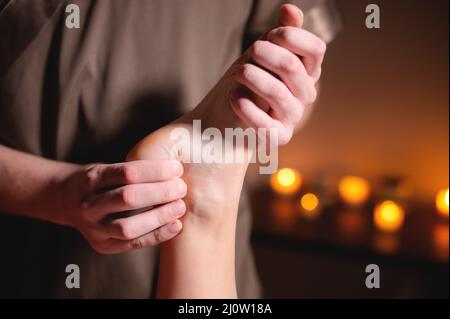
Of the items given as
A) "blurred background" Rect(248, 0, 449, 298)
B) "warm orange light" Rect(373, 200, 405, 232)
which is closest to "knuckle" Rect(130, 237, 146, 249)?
"blurred background" Rect(248, 0, 449, 298)

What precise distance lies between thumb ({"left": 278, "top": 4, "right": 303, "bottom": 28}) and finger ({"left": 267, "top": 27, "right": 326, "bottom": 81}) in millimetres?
10

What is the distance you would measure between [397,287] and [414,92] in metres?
0.42

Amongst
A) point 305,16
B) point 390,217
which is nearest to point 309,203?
point 390,217

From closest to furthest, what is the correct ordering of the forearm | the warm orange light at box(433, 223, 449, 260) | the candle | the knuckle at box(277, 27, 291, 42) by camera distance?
the knuckle at box(277, 27, 291, 42), the forearm, the warm orange light at box(433, 223, 449, 260), the candle

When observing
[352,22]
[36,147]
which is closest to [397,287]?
[352,22]

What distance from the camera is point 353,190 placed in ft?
3.23

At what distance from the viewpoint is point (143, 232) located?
47cm

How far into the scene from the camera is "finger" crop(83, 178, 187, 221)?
17.7 inches

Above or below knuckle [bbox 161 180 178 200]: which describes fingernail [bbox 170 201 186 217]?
below

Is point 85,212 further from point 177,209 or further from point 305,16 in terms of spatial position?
point 305,16

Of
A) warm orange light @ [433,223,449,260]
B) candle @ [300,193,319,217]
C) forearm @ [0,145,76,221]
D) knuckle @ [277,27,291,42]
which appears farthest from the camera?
candle @ [300,193,319,217]

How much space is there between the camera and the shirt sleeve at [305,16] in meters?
0.59

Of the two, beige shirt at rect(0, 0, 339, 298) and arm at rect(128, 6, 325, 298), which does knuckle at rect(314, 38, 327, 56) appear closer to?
arm at rect(128, 6, 325, 298)

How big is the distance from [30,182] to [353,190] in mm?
676
